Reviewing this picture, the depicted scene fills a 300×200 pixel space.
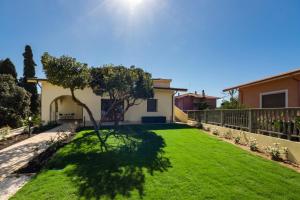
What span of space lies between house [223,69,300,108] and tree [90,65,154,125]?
7984 millimetres

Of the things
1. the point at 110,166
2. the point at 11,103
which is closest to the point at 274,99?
the point at 110,166

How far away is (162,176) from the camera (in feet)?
18.4

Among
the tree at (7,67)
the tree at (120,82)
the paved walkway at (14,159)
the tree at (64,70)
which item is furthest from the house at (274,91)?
the tree at (7,67)

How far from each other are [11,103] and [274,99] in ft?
65.7

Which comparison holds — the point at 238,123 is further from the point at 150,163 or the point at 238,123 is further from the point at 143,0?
the point at 143,0

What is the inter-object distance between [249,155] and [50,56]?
33.0ft

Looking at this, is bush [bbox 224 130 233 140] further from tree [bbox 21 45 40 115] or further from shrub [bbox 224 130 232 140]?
tree [bbox 21 45 40 115]

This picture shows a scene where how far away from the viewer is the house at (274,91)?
11633 mm

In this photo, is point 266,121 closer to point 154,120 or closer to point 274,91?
point 274,91

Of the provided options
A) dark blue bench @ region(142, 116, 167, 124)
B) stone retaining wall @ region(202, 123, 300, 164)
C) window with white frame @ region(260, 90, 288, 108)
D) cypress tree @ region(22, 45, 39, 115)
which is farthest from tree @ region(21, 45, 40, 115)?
window with white frame @ region(260, 90, 288, 108)

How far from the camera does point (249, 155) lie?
7816 millimetres

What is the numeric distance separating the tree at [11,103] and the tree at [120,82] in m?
8.23

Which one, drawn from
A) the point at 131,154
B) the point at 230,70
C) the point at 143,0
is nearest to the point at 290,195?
the point at 131,154

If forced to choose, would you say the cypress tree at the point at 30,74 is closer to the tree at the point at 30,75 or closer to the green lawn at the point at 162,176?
the tree at the point at 30,75
